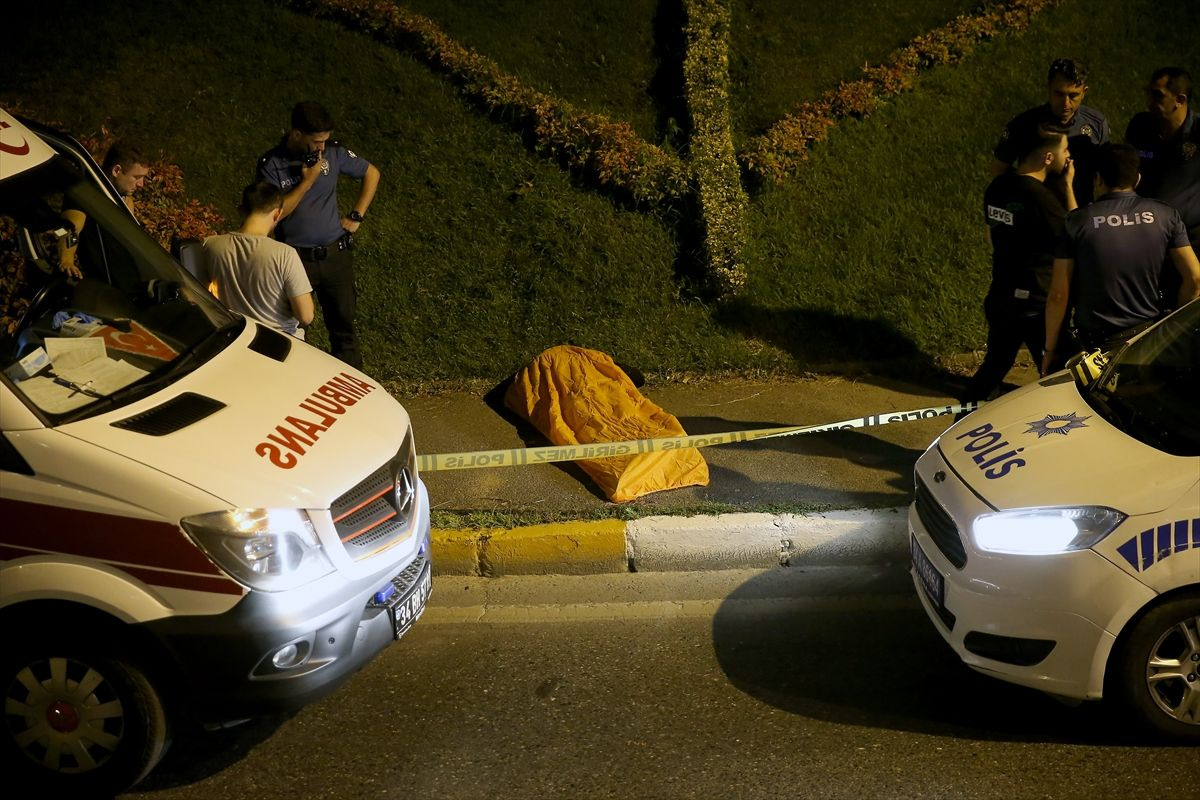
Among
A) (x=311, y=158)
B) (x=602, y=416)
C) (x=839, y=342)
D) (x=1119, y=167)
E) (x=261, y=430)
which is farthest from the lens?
(x=839, y=342)

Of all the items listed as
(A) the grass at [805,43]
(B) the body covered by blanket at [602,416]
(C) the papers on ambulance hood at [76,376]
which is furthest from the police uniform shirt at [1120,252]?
(A) the grass at [805,43]

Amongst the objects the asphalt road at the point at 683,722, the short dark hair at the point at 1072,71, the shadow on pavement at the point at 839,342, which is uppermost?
the short dark hair at the point at 1072,71

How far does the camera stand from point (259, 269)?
537 cm

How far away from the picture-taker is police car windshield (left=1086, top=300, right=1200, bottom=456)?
3.95 meters

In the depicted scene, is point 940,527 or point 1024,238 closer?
point 940,527

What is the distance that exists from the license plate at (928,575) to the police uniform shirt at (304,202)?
363cm

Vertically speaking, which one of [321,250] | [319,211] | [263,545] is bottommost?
[263,545]

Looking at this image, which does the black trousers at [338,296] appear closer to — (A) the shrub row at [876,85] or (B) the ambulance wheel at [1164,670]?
(A) the shrub row at [876,85]

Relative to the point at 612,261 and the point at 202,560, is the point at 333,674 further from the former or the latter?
the point at 612,261

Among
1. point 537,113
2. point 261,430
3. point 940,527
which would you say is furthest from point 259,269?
point 537,113

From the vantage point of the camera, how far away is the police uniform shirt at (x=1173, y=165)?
625 centimetres

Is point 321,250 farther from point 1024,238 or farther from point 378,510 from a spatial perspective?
point 1024,238

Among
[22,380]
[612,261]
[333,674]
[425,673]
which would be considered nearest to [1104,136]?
[612,261]

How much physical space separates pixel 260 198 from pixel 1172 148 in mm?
4882
